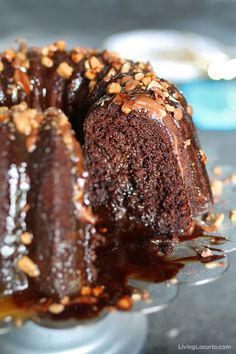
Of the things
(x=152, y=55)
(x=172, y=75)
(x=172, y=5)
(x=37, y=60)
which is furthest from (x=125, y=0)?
(x=37, y=60)

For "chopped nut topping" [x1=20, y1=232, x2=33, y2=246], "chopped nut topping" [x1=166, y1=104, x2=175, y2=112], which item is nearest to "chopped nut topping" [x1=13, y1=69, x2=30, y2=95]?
"chopped nut topping" [x1=166, y1=104, x2=175, y2=112]

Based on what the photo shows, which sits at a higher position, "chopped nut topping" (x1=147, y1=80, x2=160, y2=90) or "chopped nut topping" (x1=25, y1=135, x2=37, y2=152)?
"chopped nut topping" (x1=147, y1=80, x2=160, y2=90)

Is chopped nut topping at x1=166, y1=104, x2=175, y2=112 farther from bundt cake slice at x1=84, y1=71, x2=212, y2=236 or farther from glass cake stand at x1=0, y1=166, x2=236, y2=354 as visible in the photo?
glass cake stand at x1=0, y1=166, x2=236, y2=354

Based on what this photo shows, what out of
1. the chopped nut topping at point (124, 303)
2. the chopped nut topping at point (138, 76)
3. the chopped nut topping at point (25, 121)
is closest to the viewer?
the chopped nut topping at point (124, 303)

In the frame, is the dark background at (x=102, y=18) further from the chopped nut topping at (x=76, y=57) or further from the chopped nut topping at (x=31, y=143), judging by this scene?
the chopped nut topping at (x=31, y=143)

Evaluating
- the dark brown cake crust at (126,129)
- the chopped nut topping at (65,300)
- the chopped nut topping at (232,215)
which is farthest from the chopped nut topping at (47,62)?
the chopped nut topping at (65,300)
